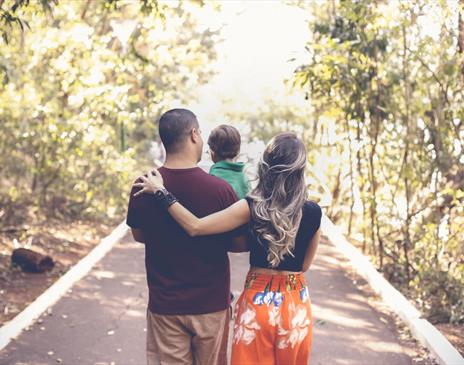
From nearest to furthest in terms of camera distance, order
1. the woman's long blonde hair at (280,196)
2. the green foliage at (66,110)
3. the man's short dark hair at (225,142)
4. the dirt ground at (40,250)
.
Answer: the woman's long blonde hair at (280,196) < the man's short dark hair at (225,142) < the dirt ground at (40,250) < the green foliage at (66,110)

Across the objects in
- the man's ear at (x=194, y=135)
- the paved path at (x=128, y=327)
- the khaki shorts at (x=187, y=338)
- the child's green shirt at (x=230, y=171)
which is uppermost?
the man's ear at (x=194, y=135)

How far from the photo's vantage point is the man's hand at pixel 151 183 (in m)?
3.94

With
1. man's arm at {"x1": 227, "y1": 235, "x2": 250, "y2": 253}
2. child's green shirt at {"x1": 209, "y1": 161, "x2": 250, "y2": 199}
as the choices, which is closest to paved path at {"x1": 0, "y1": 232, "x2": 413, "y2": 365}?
child's green shirt at {"x1": 209, "y1": 161, "x2": 250, "y2": 199}

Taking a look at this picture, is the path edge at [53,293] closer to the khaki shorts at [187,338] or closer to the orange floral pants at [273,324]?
the khaki shorts at [187,338]

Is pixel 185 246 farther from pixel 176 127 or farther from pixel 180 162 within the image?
pixel 176 127

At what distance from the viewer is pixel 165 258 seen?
159 inches

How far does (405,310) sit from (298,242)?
4.81 metres

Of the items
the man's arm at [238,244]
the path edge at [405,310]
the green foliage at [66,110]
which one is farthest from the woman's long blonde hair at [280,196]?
the green foliage at [66,110]

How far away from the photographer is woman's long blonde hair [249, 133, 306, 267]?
12.8ft

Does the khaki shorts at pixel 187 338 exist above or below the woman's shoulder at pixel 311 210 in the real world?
below

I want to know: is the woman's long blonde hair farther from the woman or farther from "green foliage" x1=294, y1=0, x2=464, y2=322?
"green foliage" x1=294, y1=0, x2=464, y2=322

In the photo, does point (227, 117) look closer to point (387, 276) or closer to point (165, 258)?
point (387, 276)

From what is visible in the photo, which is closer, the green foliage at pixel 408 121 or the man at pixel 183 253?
the man at pixel 183 253

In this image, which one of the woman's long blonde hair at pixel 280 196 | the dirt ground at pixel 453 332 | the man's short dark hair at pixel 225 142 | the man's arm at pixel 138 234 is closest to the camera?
the woman's long blonde hair at pixel 280 196
